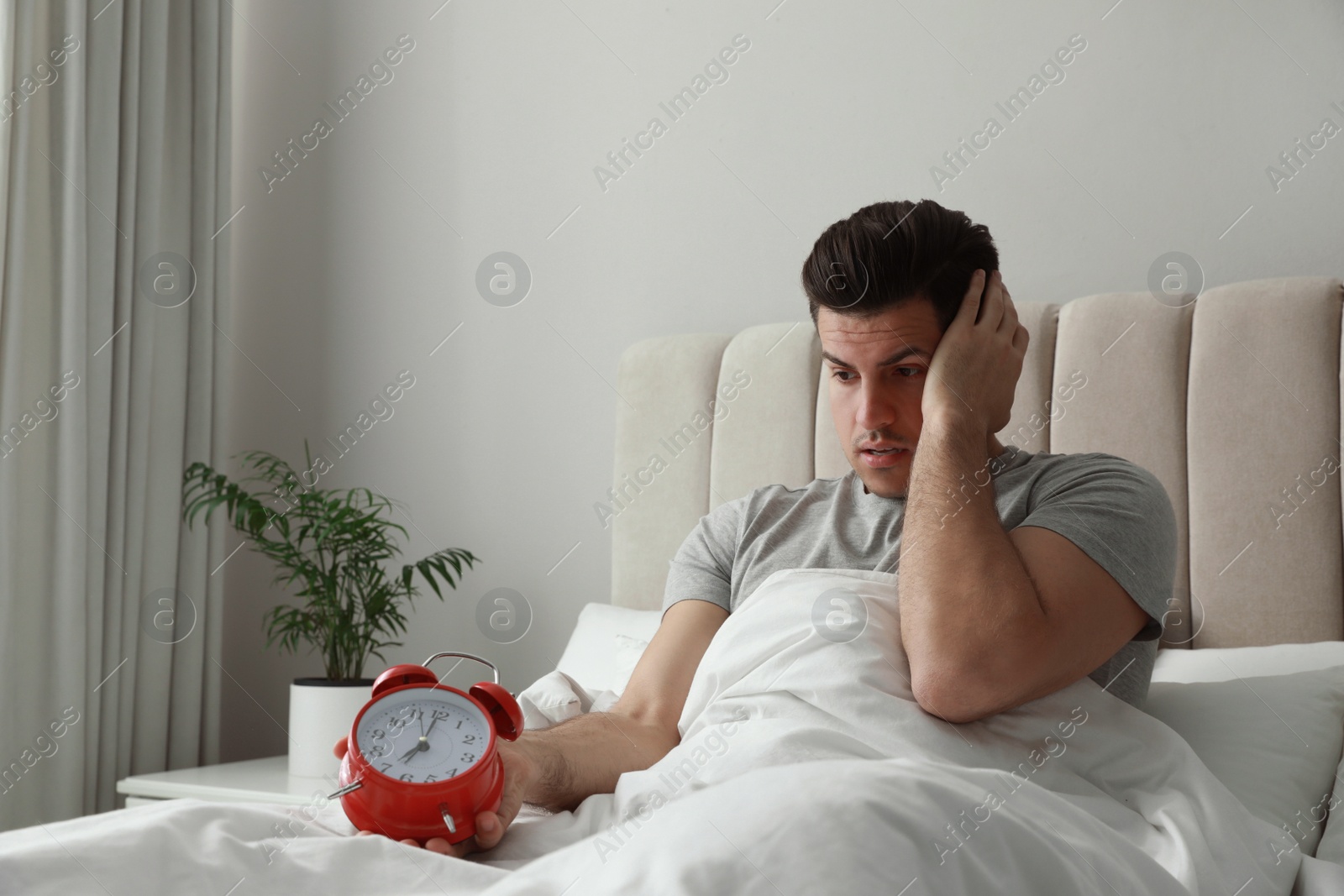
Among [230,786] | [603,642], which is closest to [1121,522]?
[603,642]

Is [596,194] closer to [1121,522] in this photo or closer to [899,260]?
[899,260]

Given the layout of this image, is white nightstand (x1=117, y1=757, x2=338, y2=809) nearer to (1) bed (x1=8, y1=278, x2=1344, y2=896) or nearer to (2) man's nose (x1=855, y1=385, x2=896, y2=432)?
(1) bed (x1=8, y1=278, x2=1344, y2=896)

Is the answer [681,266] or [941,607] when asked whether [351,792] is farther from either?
[681,266]

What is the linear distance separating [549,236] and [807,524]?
1.09 metres

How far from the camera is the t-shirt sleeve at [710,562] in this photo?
1.42 metres

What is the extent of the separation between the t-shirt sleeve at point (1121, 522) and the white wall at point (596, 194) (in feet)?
2.03

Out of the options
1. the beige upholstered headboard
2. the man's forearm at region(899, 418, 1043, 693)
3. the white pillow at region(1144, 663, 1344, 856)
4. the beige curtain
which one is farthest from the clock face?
the beige curtain

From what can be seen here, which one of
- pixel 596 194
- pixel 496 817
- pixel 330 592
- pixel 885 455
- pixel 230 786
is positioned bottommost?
pixel 230 786

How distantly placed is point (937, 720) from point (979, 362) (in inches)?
17.2

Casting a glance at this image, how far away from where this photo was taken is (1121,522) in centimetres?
114

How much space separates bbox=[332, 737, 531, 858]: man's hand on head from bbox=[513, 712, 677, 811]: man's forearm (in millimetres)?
17

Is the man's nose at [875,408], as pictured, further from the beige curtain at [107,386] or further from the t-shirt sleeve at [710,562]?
the beige curtain at [107,386]

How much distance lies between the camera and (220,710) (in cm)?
253

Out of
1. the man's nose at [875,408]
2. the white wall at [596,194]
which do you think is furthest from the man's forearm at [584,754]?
the white wall at [596,194]
